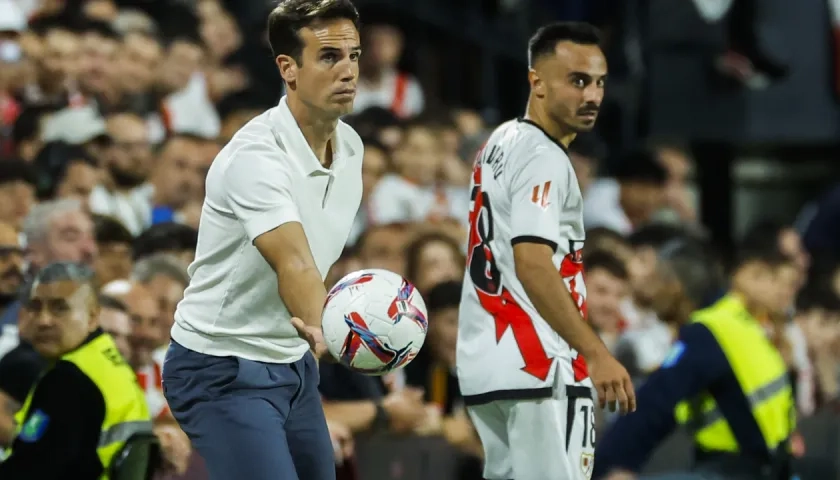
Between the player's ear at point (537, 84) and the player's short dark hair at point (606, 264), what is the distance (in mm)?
3477

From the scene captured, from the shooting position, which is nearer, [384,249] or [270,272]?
[270,272]

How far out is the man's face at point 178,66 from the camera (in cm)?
1185

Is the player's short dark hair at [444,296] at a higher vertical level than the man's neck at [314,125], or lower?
lower

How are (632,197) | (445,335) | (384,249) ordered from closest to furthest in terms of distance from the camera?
1. (445,335)
2. (384,249)
3. (632,197)

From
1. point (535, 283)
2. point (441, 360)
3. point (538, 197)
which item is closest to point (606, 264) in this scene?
point (441, 360)

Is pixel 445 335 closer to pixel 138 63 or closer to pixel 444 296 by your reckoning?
pixel 444 296

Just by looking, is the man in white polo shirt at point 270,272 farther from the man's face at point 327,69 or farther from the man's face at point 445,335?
the man's face at point 445,335

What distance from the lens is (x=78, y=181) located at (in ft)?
30.4

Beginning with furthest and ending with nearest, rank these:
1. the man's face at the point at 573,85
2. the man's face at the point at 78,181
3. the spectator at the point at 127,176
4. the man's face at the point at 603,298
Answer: the spectator at the point at 127,176 → the man's face at the point at 603,298 → the man's face at the point at 78,181 → the man's face at the point at 573,85

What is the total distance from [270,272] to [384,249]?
15.2 feet

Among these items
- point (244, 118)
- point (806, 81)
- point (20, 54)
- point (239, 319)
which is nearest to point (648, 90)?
point (806, 81)

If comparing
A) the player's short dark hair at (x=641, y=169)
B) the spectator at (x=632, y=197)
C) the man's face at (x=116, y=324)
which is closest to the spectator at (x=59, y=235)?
the man's face at (x=116, y=324)

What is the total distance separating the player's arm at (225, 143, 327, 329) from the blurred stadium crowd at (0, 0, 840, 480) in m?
1.75

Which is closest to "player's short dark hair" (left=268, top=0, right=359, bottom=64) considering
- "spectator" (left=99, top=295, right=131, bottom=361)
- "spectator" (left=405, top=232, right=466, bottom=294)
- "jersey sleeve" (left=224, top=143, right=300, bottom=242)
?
"jersey sleeve" (left=224, top=143, right=300, bottom=242)
